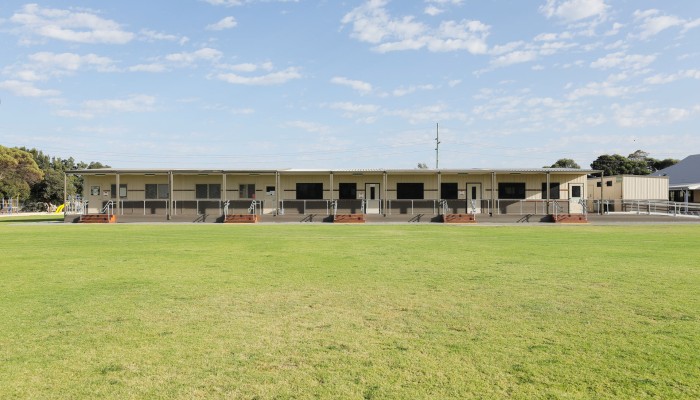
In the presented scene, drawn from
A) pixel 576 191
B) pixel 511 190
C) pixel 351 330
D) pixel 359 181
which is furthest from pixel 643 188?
pixel 351 330

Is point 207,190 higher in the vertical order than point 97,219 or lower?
higher

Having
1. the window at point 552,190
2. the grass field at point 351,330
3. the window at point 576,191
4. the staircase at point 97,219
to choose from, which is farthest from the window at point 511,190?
the staircase at point 97,219

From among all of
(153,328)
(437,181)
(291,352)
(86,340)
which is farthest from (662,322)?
(437,181)

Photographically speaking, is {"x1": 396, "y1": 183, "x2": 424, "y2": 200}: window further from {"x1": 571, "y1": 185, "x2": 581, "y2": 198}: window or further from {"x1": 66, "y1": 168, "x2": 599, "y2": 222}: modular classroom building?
{"x1": 571, "y1": 185, "x2": 581, "y2": 198}: window

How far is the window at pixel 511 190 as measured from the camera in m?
37.0

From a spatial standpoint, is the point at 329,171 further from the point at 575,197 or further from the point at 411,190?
the point at 575,197

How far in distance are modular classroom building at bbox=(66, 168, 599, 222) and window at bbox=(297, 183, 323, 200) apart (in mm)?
75

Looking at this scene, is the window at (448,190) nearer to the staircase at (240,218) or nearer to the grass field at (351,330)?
the staircase at (240,218)

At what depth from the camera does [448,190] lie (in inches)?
1458

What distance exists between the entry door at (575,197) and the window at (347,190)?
15496 mm

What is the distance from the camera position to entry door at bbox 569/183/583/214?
35812 mm

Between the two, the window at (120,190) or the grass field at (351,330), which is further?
the window at (120,190)

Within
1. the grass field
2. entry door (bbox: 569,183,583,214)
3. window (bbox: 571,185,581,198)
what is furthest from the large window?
window (bbox: 571,185,581,198)

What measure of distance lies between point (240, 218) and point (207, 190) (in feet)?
15.4
